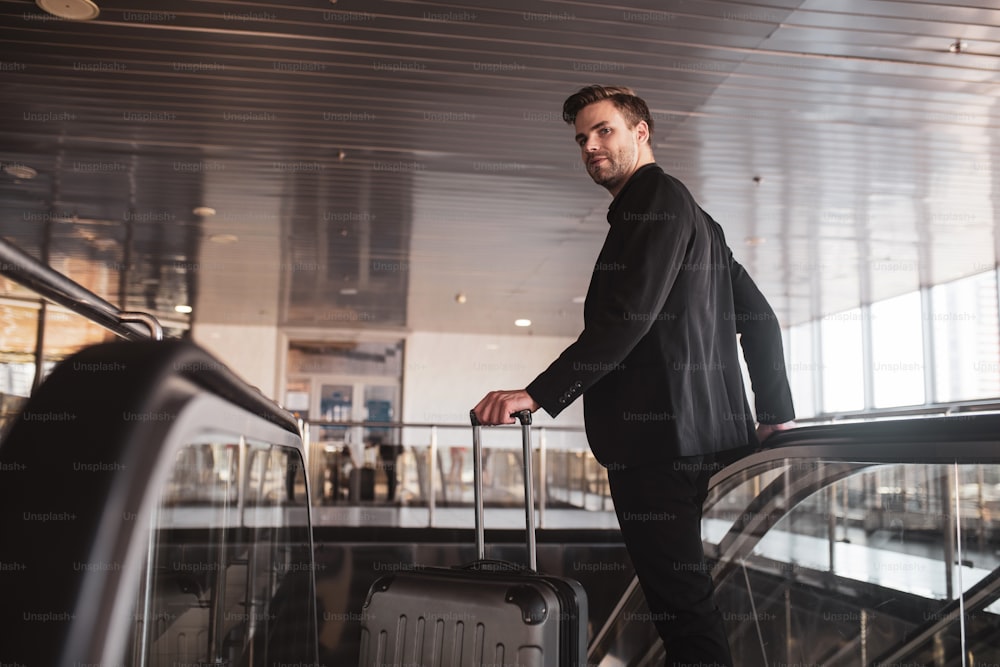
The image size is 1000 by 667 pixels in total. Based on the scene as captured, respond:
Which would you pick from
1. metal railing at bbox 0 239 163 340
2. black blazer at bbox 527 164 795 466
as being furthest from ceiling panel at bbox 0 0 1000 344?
metal railing at bbox 0 239 163 340

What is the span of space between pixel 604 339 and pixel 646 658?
1.52 meters

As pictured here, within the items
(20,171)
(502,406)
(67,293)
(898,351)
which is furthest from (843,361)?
(67,293)

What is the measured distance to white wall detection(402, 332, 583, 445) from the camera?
1666 cm

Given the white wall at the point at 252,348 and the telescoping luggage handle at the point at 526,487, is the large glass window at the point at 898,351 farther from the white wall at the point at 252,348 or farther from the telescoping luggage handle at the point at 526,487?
the telescoping luggage handle at the point at 526,487

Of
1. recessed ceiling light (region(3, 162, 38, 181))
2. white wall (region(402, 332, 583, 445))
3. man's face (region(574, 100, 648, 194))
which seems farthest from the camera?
white wall (region(402, 332, 583, 445))

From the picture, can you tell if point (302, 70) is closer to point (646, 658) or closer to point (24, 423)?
point (646, 658)

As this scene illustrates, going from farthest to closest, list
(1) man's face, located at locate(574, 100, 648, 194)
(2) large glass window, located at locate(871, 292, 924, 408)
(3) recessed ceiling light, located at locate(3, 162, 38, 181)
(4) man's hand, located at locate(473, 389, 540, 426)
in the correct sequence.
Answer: (2) large glass window, located at locate(871, 292, 924, 408)
(3) recessed ceiling light, located at locate(3, 162, 38, 181)
(1) man's face, located at locate(574, 100, 648, 194)
(4) man's hand, located at locate(473, 389, 540, 426)

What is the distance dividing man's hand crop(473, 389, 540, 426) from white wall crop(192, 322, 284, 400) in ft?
49.1

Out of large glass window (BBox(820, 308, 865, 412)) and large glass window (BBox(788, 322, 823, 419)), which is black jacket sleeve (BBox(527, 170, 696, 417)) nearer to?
large glass window (BBox(820, 308, 865, 412))

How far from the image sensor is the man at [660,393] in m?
1.82

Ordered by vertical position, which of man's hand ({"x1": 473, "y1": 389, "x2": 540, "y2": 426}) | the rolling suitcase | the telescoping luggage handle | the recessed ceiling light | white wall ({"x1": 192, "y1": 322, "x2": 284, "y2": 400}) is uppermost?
the recessed ceiling light

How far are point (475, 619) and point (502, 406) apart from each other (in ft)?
1.44

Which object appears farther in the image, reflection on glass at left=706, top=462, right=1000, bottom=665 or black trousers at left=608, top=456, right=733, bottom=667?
black trousers at left=608, top=456, right=733, bottom=667

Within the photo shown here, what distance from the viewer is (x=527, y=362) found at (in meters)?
17.1
